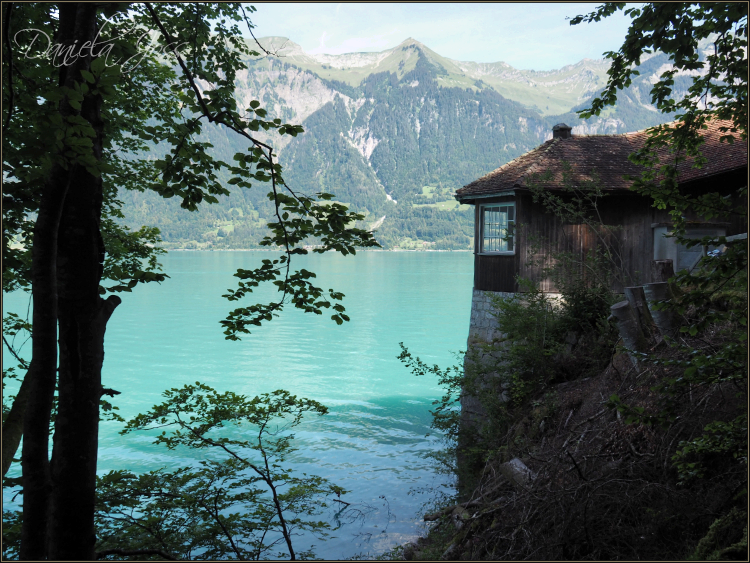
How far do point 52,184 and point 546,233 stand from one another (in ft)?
42.4

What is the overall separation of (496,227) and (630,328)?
7.93m

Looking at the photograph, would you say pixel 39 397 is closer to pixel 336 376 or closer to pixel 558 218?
pixel 558 218

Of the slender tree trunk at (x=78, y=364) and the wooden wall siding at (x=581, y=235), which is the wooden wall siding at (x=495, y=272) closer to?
the wooden wall siding at (x=581, y=235)

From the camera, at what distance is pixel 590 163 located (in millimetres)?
15086

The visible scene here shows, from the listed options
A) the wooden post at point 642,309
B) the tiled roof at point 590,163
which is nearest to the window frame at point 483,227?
the tiled roof at point 590,163

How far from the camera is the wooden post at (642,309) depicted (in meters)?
7.63

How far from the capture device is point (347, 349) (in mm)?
37312

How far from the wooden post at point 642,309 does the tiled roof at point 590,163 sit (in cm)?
570

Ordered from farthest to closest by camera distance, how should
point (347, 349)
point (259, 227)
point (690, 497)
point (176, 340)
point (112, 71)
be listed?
point (259, 227), point (176, 340), point (347, 349), point (690, 497), point (112, 71)

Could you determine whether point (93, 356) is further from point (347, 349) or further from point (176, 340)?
point (176, 340)

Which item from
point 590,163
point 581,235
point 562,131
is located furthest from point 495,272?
point 562,131

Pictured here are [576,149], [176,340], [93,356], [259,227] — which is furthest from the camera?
[259,227]

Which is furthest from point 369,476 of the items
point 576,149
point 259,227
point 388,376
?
point 259,227

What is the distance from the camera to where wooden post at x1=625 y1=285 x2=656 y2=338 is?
7627mm
